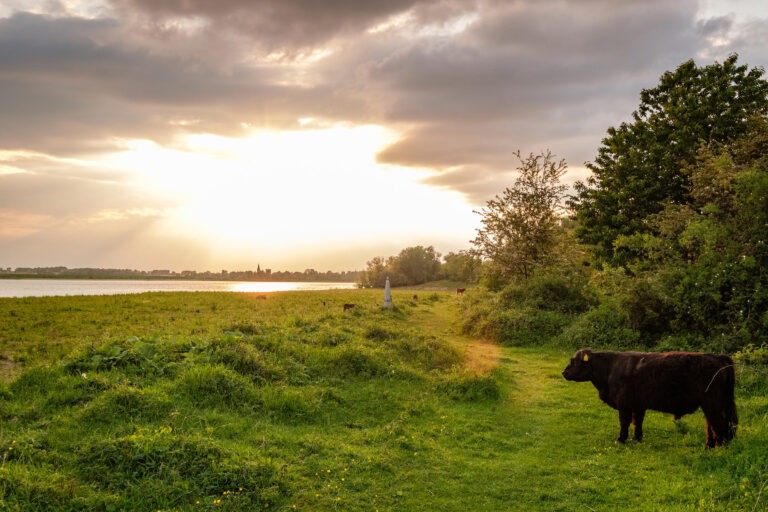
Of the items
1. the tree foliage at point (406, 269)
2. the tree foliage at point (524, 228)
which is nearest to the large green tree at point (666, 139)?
the tree foliage at point (524, 228)

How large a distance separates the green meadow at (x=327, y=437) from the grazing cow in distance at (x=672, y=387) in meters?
0.45

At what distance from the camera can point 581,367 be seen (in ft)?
37.4

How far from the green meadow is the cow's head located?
1160 mm

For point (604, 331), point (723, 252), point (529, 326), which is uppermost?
point (723, 252)

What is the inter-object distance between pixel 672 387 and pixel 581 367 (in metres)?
2.21

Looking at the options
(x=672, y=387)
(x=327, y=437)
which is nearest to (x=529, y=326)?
(x=672, y=387)

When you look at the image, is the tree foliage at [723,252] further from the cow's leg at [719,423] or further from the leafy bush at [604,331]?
the cow's leg at [719,423]

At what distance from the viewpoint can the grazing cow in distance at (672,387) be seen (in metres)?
8.94

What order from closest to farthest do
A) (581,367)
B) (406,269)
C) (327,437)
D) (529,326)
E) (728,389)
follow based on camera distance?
1. (728,389)
2. (327,437)
3. (581,367)
4. (529,326)
5. (406,269)

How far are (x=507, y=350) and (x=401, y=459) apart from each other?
13136mm

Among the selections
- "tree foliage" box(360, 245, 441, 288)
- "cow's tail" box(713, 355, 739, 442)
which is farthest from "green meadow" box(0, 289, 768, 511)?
"tree foliage" box(360, 245, 441, 288)

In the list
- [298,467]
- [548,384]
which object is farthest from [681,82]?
[298,467]

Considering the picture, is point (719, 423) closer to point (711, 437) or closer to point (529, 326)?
point (711, 437)

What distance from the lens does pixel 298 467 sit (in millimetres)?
8375
